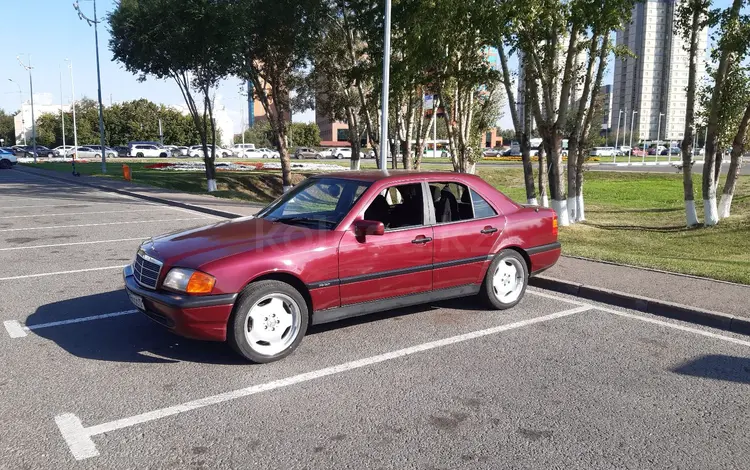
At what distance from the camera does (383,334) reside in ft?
18.5

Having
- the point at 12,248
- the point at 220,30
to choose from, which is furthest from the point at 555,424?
the point at 220,30

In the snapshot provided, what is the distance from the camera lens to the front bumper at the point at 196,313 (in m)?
4.55

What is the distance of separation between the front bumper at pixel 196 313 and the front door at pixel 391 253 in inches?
42.5

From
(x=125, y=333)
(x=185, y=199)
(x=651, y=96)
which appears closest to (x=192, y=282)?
(x=125, y=333)

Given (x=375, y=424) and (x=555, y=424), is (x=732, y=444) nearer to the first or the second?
(x=555, y=424)

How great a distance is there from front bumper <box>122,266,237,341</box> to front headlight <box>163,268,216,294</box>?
0.17 feet

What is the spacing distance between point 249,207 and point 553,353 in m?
12.8

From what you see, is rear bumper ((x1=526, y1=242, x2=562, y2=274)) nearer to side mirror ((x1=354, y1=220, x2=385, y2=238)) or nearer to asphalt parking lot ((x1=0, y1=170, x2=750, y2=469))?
asphalt parking lot ((x1=0, y1=170, x2=750, y2=469))

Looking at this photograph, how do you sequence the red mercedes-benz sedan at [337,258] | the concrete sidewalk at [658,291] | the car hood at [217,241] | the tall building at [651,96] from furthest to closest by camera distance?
the tall building at [651,96] < the concrete sidewalk at [658,291] < the car hood at [217,241] < the red mercedes-benz sedan at [337,258]

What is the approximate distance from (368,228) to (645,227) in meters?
13.3

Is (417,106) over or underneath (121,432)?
over

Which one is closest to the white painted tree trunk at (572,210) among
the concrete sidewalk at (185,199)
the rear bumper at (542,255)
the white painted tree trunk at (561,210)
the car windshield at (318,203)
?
the white painted tree trunk at (561,210)

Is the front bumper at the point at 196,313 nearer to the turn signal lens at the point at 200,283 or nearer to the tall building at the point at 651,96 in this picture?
the turn signal lens at the point at 200,283

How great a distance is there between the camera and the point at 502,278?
6.43m
